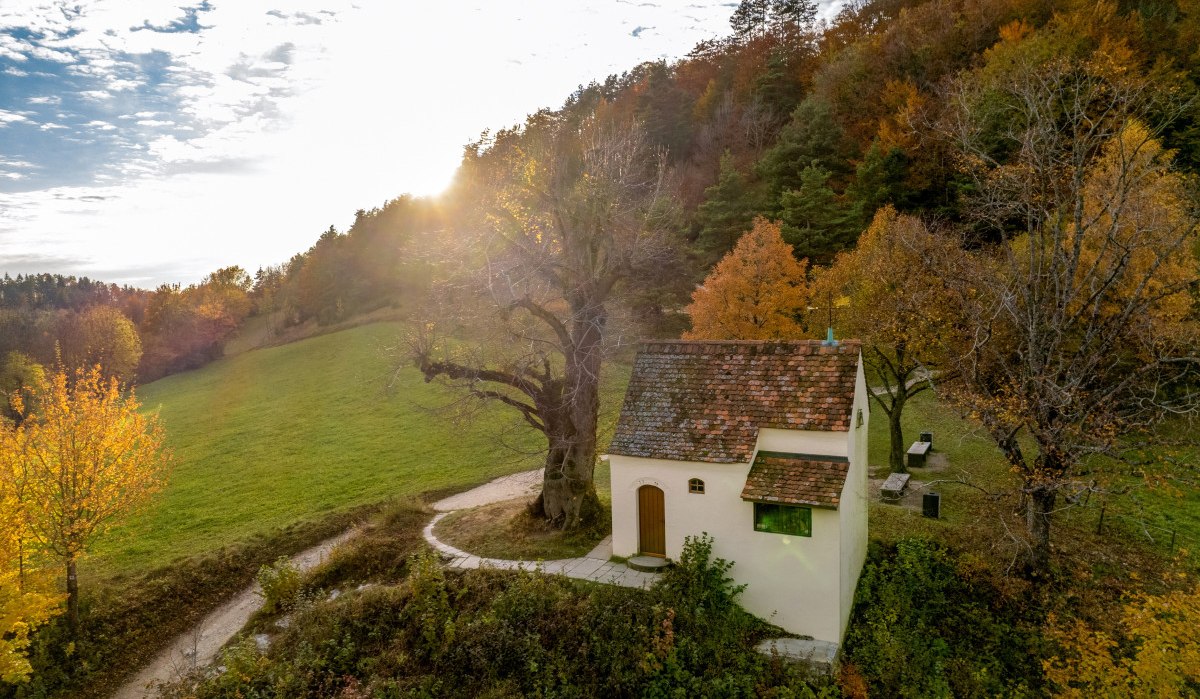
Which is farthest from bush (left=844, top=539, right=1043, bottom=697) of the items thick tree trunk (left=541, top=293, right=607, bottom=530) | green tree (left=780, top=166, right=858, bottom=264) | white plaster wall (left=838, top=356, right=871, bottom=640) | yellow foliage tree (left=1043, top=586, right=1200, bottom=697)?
green tree (left=780, top=166, right=858, bottom=264)

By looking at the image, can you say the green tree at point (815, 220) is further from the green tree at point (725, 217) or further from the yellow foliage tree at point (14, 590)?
the yellow foliage tree at point (14, 590)

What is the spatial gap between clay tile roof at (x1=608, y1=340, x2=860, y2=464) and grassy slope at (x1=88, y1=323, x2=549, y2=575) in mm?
6605

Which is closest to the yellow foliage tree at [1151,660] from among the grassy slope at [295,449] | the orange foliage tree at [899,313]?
the orange foliage tree at [899,313]

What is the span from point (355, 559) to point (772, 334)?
1946 centimetres

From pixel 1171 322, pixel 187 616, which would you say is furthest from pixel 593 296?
pixel 1171 322

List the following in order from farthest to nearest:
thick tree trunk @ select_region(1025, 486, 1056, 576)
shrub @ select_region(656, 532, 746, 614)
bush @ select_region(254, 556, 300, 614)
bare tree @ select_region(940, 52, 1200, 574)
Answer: bush @ select_region(254, 556, 300, 614) < thick tree trunk @ select_region(1025, 486, 1056, 576) < bare tree @ select_region(940, 52, 1200, 574) < shrub @ select_region(656, 532, 746, 614)

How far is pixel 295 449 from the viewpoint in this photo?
1356 inches

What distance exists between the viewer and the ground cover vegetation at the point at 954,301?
15.2 meters

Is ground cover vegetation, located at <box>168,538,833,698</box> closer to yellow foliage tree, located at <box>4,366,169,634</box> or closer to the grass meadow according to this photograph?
the grass meadow

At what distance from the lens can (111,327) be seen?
2093 inches

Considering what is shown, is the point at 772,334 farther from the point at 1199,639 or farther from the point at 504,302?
the point at 1199,639

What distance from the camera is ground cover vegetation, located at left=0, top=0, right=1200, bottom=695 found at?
15219 mm

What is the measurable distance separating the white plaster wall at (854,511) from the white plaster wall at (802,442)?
0.83 feet

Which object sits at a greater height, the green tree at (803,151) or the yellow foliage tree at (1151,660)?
the green tree at (803,151)
